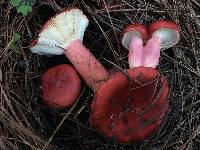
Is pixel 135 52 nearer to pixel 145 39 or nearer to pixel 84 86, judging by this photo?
pixel 145 39

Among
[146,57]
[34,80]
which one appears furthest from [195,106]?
[34,80]

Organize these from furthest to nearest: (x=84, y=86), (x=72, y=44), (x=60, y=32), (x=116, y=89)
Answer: (x=84, y=86)
(x=72, y=44)
(x=60, y=32)
(x=116, y=89)

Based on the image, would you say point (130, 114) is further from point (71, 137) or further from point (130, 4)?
point (130, 4)

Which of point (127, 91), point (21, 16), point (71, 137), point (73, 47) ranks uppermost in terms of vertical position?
point (21, 16)

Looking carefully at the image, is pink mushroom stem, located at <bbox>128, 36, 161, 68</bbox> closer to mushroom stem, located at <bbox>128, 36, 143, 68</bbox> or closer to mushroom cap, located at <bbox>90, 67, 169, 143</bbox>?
mushroom stem, located at <bbox>128, 36, 143, 68</bbox>

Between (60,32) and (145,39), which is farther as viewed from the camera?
(145,39)

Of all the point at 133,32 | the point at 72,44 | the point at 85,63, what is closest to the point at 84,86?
the point at 85,63
